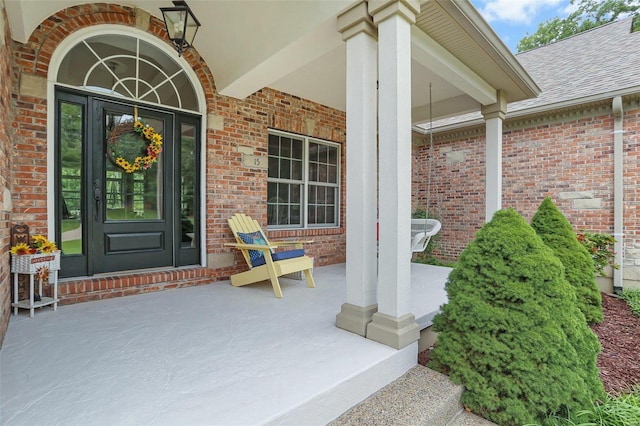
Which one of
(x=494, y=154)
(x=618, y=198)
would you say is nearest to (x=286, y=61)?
(x=494, y=154)

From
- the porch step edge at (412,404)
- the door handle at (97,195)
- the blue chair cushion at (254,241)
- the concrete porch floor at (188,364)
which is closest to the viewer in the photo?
the concrete porch floor at (188,364)

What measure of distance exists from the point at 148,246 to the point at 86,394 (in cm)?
230

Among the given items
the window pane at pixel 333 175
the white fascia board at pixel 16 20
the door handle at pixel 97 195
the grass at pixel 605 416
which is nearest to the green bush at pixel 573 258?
the grass at pixel 605 416

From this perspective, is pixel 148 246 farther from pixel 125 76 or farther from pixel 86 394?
pixel 86 394

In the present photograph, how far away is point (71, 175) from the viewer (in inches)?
125

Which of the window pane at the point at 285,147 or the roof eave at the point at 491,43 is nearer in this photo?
the roof eave at the point at 491,43

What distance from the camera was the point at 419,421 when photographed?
1.64 meters

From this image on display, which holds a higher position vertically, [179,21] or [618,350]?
[179,21]

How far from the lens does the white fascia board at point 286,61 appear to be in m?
2.77

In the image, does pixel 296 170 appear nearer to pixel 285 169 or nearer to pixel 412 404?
pixel 285 169

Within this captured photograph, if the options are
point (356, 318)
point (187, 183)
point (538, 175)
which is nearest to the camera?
point (356, 318)

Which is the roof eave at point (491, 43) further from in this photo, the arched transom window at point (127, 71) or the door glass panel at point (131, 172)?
the door glass panel at point (131, 172)

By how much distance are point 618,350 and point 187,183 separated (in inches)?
199

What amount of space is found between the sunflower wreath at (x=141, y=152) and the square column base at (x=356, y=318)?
110 inches
